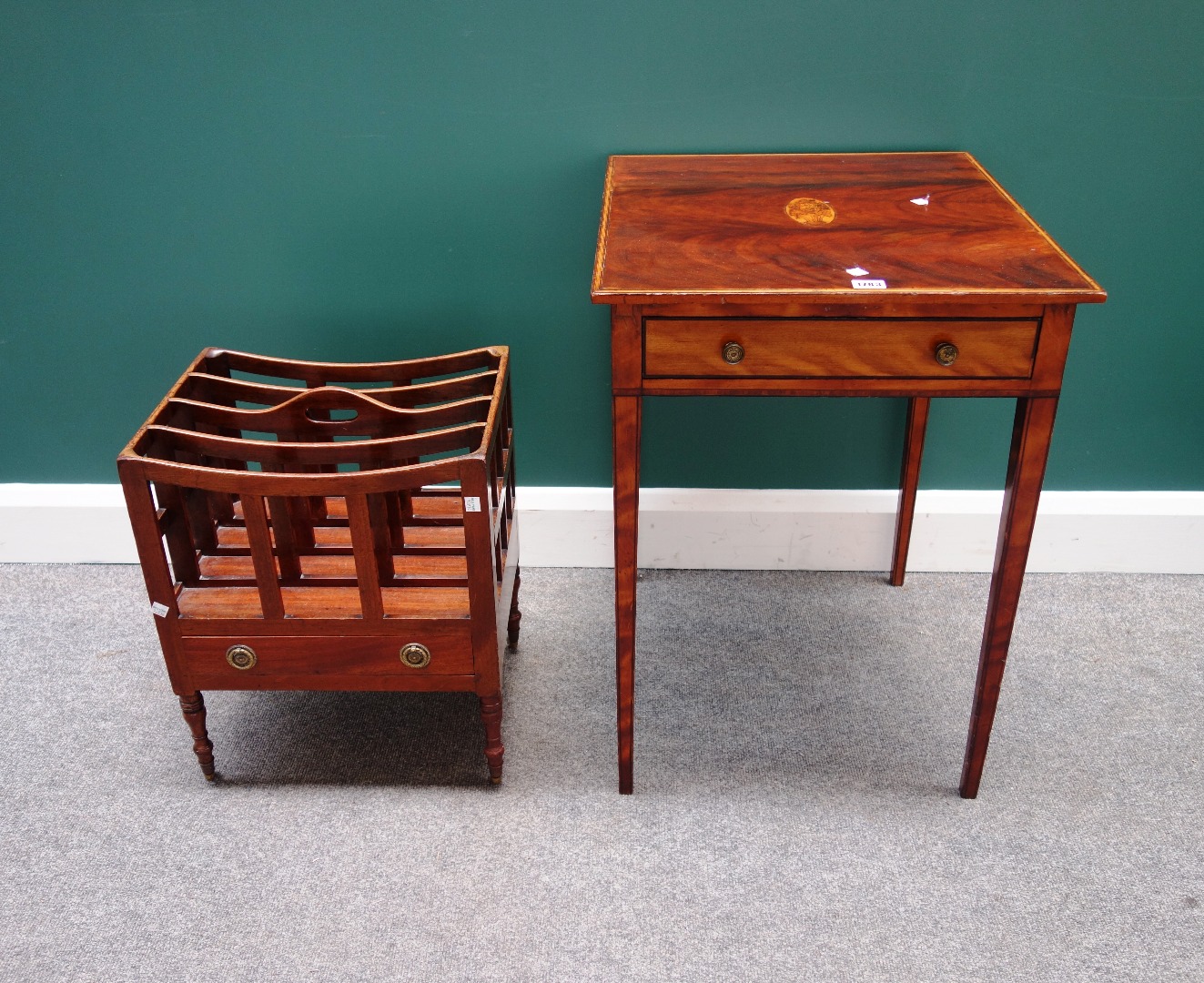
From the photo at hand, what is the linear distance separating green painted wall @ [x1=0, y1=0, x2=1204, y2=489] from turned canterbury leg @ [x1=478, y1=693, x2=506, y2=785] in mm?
629

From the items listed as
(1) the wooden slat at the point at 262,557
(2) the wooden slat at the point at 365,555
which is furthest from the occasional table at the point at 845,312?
(1) the wooden slat at the point at 262,557

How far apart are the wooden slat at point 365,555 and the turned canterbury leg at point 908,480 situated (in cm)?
101

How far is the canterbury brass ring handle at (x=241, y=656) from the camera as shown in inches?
61.1

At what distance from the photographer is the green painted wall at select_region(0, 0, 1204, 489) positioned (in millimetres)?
1751

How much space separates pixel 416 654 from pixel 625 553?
0.34m

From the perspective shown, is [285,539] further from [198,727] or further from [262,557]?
[198,727]

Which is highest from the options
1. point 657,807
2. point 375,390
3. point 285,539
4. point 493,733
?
point 375,390

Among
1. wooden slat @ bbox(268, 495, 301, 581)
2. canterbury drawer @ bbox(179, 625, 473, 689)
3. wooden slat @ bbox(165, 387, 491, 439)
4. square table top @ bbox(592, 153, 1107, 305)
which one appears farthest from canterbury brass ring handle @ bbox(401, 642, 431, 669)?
square table top @ bbox(592, 153, 1107, 305)

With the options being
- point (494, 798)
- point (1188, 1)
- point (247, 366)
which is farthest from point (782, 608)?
point (1188, 1)

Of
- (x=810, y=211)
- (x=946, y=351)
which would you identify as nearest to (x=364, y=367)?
(x=810, y=211)

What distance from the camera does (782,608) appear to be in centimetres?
208

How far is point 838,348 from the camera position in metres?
1.33

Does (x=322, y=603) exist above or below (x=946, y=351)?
below

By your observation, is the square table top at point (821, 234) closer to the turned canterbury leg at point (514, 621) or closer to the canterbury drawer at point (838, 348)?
the canterbury drawer at point (838, 348)
